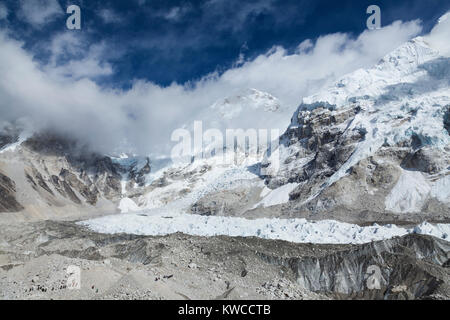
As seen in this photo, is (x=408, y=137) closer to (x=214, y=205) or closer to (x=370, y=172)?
(x=370, y=172)

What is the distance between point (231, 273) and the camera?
2672cm

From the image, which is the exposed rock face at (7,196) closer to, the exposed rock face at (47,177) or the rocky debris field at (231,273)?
the exposed rock face at (47,177)

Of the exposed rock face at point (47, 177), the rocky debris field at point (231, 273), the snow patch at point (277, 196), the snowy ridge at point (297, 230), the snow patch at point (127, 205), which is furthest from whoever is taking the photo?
the snow patch at point (127, 205)

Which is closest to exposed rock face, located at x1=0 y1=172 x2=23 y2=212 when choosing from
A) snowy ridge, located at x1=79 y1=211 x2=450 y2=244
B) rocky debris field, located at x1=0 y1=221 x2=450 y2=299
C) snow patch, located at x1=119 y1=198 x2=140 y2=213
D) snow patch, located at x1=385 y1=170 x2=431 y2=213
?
snow patch, located at x1=119 y1=198 x2=140 y2=213

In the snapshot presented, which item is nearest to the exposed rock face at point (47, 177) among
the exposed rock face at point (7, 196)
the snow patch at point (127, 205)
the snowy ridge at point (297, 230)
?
the exposed rock face at point (7, 196)

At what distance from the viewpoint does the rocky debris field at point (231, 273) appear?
20.2m

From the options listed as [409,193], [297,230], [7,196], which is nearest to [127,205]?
[7,196]

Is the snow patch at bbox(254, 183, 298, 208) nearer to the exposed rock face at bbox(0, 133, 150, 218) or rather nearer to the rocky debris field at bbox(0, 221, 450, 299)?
the rocky debris field at bbox(0, 221, 450, 299)

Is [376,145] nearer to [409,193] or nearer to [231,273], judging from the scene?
[409,193]

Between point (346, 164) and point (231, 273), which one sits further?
point (346, 164)

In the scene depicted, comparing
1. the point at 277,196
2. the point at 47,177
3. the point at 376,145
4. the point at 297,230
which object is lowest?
the point at 297,230

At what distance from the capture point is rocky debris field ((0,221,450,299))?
20.2 meters

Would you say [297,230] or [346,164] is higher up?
[346,164]

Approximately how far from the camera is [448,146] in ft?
266
